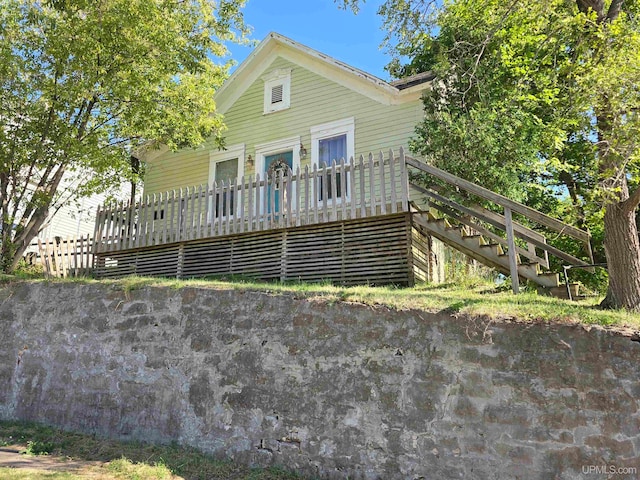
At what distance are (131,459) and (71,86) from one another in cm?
757

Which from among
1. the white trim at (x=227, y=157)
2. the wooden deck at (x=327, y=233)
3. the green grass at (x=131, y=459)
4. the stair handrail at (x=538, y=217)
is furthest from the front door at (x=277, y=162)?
the green grass at (x=131, y=459)

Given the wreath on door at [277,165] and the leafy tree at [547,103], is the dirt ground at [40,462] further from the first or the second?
the wreath on door at [277,165]

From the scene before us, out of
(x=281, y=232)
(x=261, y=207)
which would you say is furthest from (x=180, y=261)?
(x=281, y=232)

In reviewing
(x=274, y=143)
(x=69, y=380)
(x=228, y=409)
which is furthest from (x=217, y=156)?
(x=228, y=409)

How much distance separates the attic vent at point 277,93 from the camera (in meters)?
14.2

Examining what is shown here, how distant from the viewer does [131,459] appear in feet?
19.6

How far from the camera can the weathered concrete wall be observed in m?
4.81

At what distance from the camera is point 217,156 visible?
14.7 m

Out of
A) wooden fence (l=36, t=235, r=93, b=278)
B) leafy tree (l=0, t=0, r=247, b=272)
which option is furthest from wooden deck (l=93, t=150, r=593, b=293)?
leafy tree (l=0, t=0, r=247, b=272)

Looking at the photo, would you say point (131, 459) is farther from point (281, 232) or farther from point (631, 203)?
point (631, 203)

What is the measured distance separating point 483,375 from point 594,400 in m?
1.01

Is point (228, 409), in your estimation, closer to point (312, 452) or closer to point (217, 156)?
point (312, 452)

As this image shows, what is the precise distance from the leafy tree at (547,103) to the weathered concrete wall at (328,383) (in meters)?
2.37

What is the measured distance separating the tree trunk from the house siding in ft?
19.2
